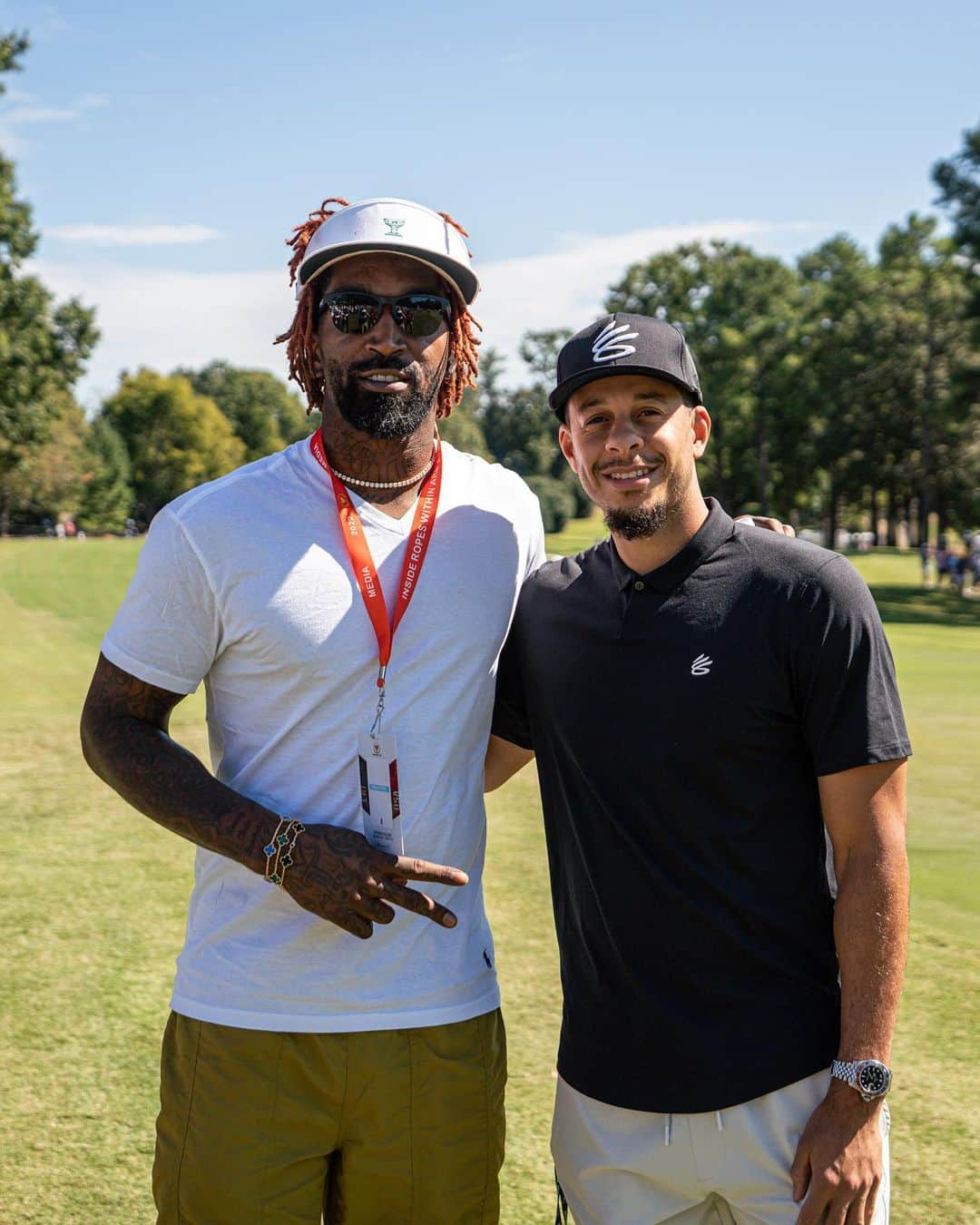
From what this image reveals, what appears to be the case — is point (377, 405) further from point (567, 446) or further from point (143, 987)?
point (143, 987)

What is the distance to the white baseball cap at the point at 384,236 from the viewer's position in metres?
3.19

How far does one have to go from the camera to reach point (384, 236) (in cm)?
319

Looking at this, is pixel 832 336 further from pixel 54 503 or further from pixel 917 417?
pixel 54 503

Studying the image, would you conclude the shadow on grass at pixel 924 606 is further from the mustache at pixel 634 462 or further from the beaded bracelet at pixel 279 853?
the beaded bracelet at pixel 279 853

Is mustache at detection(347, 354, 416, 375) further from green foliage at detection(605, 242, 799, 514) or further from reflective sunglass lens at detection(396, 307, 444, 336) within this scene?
green foliage at detection(605, 242, 799, 514)

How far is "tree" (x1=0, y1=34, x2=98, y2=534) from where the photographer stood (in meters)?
39.3

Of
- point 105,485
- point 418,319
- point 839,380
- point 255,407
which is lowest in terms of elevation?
point 418,319

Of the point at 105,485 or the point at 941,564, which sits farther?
the point at 105,485

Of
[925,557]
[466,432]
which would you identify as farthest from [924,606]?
[466,432]

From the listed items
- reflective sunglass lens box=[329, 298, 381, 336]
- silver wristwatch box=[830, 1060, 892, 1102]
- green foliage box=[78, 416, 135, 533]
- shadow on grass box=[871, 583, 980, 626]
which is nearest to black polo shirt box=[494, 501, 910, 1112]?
silver wristwatch box=[830, 1060, 892, 1102]

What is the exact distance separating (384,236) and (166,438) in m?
106

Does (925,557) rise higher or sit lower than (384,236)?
lower

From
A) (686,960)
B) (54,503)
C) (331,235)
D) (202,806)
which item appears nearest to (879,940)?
(686,960)

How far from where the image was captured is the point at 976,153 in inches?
1735
